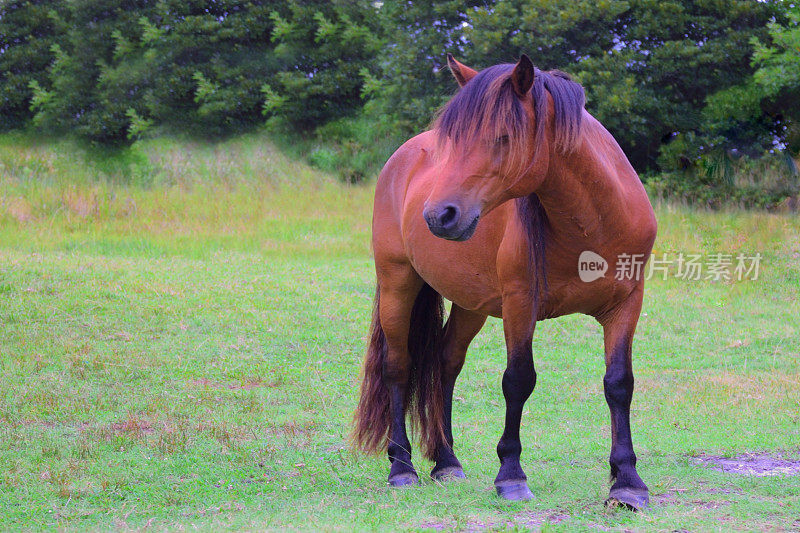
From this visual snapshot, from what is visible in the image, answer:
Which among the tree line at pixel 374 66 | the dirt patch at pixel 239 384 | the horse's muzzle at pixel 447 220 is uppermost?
the tree line at pixel 374 66

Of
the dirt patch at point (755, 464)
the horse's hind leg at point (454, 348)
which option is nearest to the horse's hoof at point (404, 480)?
the horse's hind leg at point (454, 348)

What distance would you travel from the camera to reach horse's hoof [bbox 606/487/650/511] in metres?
3.83

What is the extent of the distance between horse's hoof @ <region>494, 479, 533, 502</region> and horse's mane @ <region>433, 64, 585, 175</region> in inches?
61.9

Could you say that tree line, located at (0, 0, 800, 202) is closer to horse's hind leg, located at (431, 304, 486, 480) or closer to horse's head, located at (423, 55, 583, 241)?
horse's hind leg, located at (431, 304, 486, 480)

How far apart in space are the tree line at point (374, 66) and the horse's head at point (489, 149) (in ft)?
39.6

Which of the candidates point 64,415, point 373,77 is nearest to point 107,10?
point 373,77

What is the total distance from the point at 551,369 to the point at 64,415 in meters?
4.38

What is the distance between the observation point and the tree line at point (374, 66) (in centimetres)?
1602

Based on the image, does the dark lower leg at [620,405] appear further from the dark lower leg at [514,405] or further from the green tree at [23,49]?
the green tree at [23,49]

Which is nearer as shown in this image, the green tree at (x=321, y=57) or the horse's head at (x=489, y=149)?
the horse's head at (x=489, y=149)

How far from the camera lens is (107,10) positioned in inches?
916

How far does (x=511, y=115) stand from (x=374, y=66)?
61.5 ft

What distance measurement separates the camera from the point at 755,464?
5.00 m

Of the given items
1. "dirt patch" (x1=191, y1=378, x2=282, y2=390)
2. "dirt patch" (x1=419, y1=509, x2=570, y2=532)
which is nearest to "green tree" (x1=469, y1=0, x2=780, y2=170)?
"dirt patch" (x1=191, y1=378, x2=282, y2=390)
